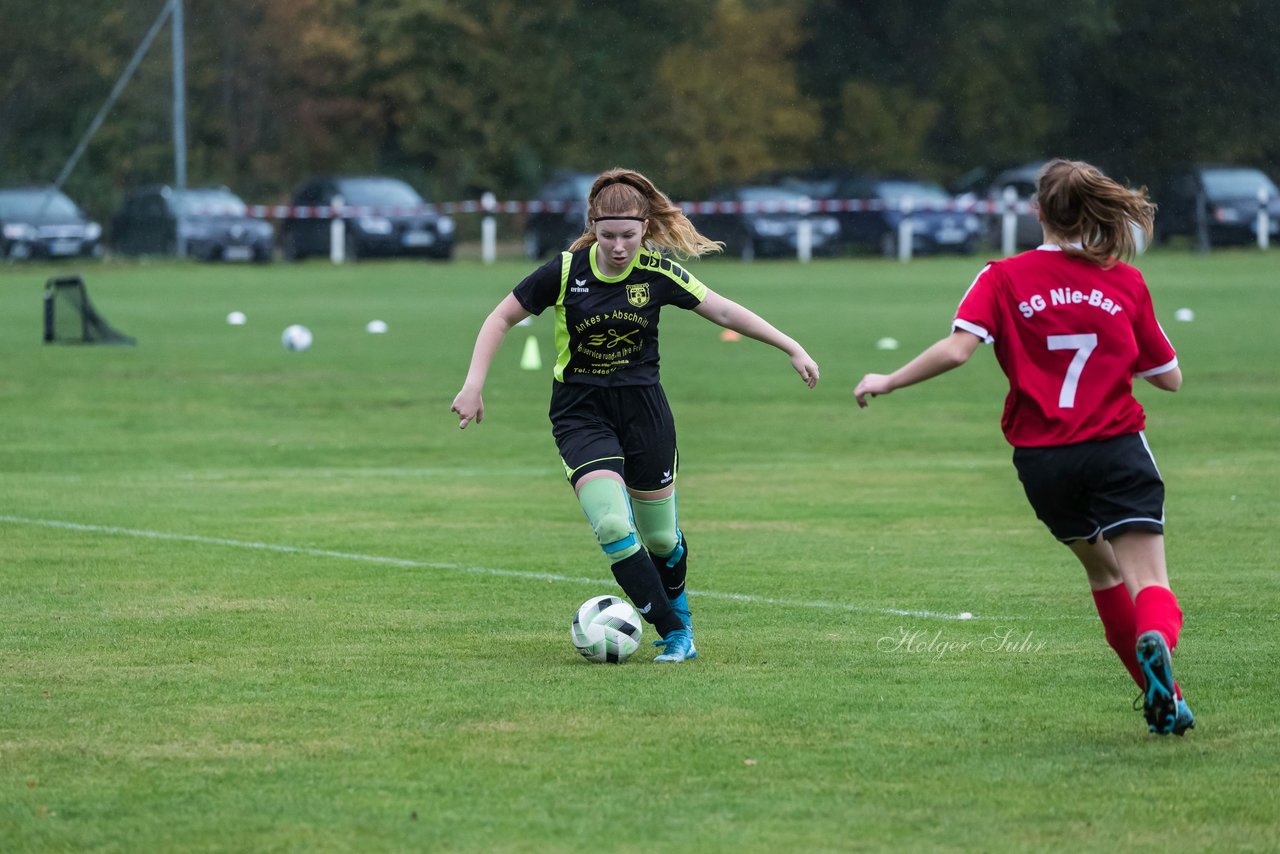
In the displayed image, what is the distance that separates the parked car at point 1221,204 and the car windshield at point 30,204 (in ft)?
77.7

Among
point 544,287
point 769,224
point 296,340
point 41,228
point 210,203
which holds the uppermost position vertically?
point 544,287

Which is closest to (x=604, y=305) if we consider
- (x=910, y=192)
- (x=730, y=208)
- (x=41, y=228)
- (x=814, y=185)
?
(x=41, y=228)

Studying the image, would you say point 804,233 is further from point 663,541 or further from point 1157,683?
point 1157,683

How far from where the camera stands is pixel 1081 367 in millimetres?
5832

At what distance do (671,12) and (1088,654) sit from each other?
54102 millimetres

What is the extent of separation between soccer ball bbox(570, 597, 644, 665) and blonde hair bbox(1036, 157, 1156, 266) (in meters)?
2.11

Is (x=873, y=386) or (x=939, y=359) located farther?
(x=873, y=386)

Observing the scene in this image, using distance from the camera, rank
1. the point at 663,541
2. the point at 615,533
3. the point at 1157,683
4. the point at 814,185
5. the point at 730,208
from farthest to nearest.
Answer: the point at 814,185
the point at 730,208
the point at 663,541
the point at 615,533
the point at 1157,683

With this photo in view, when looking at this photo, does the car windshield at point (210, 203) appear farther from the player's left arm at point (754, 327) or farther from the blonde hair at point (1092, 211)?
the blonde hair at point (1092, 211)

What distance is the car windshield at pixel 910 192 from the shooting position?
46000 mm

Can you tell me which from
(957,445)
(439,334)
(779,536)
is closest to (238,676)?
(779,536)

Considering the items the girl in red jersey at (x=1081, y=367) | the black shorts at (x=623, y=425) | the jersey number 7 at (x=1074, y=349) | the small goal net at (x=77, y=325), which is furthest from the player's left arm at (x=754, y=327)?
the small goal net at (x=77, y=325)

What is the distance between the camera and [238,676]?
6762 mm

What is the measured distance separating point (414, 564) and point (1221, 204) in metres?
37.5
